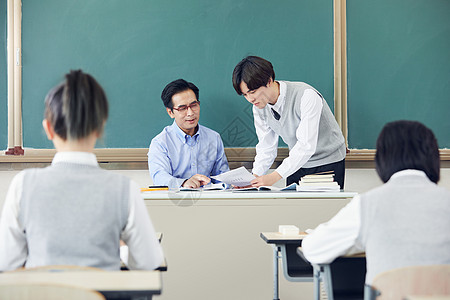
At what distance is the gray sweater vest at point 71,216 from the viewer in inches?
48.8

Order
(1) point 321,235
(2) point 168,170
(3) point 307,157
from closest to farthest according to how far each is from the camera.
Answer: (1) point 321,235
(3) point 307,157
(2) point 168,170

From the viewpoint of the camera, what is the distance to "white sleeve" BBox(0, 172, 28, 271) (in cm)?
125

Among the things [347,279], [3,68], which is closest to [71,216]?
[347,279]

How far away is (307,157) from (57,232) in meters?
1.99

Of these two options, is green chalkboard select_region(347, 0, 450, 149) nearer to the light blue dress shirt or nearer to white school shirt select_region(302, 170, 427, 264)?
the light blue dress shirt

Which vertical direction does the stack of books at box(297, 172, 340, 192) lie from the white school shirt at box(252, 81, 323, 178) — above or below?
below

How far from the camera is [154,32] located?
3670mm

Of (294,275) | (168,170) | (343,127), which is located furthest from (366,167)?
(294,275)

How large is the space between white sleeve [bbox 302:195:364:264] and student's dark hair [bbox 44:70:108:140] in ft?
2.43

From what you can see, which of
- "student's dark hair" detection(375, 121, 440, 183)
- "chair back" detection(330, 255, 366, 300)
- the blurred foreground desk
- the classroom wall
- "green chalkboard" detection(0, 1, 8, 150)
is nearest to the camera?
"student's dark hair" detection(375, 121, 440, 183)

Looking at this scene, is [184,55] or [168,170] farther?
[184,55]

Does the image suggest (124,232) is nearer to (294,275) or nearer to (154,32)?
(294,275)

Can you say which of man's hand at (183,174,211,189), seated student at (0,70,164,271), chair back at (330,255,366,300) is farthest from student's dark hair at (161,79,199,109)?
seated student at (0,70,164,271)

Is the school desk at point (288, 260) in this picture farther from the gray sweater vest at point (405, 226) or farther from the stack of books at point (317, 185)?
the gray sweater vest at point (405, 226)
